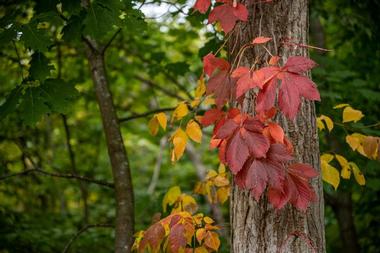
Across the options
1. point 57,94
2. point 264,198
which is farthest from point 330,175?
point 57,94

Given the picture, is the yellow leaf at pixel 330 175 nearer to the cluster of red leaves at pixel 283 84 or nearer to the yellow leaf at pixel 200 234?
the yellow leaf at pixel 200 234

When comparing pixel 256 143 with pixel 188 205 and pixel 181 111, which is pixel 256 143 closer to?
pixel 181 111

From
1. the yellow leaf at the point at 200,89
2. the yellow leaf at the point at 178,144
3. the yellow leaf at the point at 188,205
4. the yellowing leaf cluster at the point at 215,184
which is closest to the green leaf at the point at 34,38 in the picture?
the yellow leaf at the point at 178,144

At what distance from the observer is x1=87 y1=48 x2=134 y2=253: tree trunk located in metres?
2.59

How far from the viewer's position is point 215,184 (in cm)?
251

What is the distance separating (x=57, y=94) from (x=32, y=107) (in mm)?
159

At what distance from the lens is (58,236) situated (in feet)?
13.7

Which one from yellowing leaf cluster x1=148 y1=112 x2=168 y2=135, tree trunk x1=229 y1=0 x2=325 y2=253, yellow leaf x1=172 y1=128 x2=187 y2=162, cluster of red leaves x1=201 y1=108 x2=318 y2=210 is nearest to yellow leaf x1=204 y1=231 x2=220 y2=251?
tree trunk x1=229 y1=0 x2=325 y2=253

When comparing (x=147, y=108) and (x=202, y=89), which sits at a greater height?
(x=147, y=108)

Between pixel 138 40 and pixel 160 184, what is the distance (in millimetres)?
4377

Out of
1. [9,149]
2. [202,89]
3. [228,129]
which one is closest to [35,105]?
[202,89]

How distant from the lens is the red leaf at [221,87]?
1650 mm

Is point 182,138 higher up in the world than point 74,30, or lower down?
lower down

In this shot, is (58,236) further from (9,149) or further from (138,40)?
(138,40)
